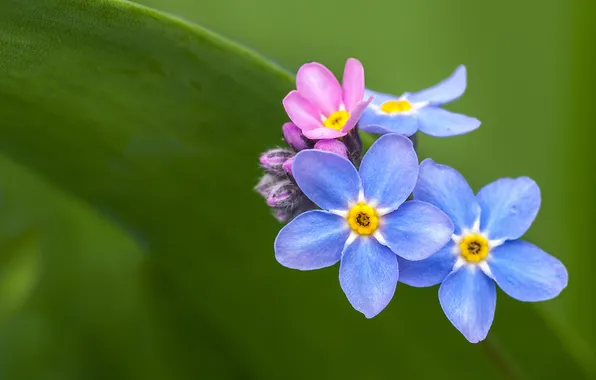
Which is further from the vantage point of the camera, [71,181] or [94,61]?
[71,181]

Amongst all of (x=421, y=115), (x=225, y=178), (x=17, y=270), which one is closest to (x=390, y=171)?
(x=421, y=115)

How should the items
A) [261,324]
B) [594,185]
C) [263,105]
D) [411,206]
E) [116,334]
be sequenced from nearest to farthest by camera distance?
[411,206], [263,105], [261,324], [116,334], [594,185]

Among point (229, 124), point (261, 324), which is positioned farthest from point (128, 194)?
point (261, 324)

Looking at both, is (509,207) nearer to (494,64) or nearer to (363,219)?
(363,219)

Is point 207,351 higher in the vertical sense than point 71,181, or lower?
lower

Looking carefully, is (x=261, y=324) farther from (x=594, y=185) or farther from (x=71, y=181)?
(x=594, y=185)

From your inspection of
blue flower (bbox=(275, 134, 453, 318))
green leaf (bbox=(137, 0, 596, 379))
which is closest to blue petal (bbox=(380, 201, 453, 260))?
blue flower (bbox=(275, 134, 453, 318))

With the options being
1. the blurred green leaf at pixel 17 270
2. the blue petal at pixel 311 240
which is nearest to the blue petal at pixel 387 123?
the blue petal at pixel 311 240

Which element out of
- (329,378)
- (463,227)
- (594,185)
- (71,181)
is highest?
(463,227)
